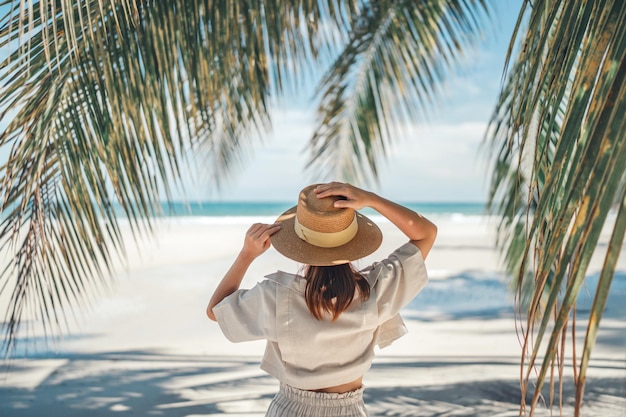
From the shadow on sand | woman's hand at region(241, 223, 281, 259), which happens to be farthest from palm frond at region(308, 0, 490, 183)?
woman's hand at region(241, 223, 281, 259)

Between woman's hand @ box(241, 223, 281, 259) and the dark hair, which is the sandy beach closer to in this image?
woman's hand @ box(241, 223, 281, 259)

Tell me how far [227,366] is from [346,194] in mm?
4329

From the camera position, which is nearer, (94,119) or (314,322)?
(314,322)

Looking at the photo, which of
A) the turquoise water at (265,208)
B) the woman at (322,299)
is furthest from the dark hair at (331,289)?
the turquoise water at (265,208)

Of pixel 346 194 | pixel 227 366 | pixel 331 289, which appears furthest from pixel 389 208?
pixel 227 366

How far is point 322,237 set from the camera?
6.06 ft

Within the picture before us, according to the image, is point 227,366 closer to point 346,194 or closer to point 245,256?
point 245,256

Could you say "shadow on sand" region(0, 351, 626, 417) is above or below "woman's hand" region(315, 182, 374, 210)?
below

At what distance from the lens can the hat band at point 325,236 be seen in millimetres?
1848

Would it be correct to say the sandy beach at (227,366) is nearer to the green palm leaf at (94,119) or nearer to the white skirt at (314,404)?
the green palm leaf at (94,119)

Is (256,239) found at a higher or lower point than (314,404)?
higher

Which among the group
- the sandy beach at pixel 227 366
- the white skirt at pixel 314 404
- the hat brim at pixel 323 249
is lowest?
the sandy beach at pixel 227 366

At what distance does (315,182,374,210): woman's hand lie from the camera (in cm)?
184

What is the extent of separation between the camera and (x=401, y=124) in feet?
13.8
